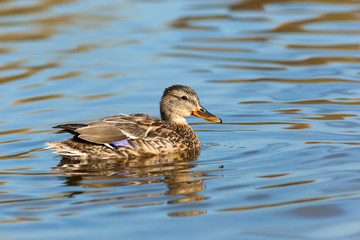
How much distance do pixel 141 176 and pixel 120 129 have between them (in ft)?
4.19

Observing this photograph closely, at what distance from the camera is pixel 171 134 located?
9508mm

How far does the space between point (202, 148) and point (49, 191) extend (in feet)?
8.80

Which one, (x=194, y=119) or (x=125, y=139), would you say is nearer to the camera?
(x=125, y=139)

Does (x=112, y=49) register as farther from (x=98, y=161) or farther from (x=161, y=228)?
(x=161, y=228)

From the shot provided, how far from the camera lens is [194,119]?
11.5 meters

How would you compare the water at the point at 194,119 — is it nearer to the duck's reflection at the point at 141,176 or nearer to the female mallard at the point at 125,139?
the duck's reflection at the point at 141,176

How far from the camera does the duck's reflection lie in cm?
727

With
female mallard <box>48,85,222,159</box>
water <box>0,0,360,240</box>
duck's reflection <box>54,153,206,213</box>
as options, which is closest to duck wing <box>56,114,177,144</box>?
female mallard <box>48,85,222,159</box>

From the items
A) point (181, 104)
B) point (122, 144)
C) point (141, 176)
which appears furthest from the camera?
point (181, 104)

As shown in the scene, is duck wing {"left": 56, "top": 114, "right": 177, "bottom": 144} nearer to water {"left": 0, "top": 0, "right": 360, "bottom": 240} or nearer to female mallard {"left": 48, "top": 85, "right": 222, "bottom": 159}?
female mallard {"left": 48, "top": 85, "right": 222, "bottom": 159}

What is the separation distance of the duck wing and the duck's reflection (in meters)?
0.31

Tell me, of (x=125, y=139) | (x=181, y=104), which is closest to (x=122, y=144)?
(x=125, y=139)

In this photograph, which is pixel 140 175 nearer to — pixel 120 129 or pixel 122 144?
pixel 122 144

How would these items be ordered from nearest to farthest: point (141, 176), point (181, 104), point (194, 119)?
point (141, 176), point (181, 104), point (194, 119)
